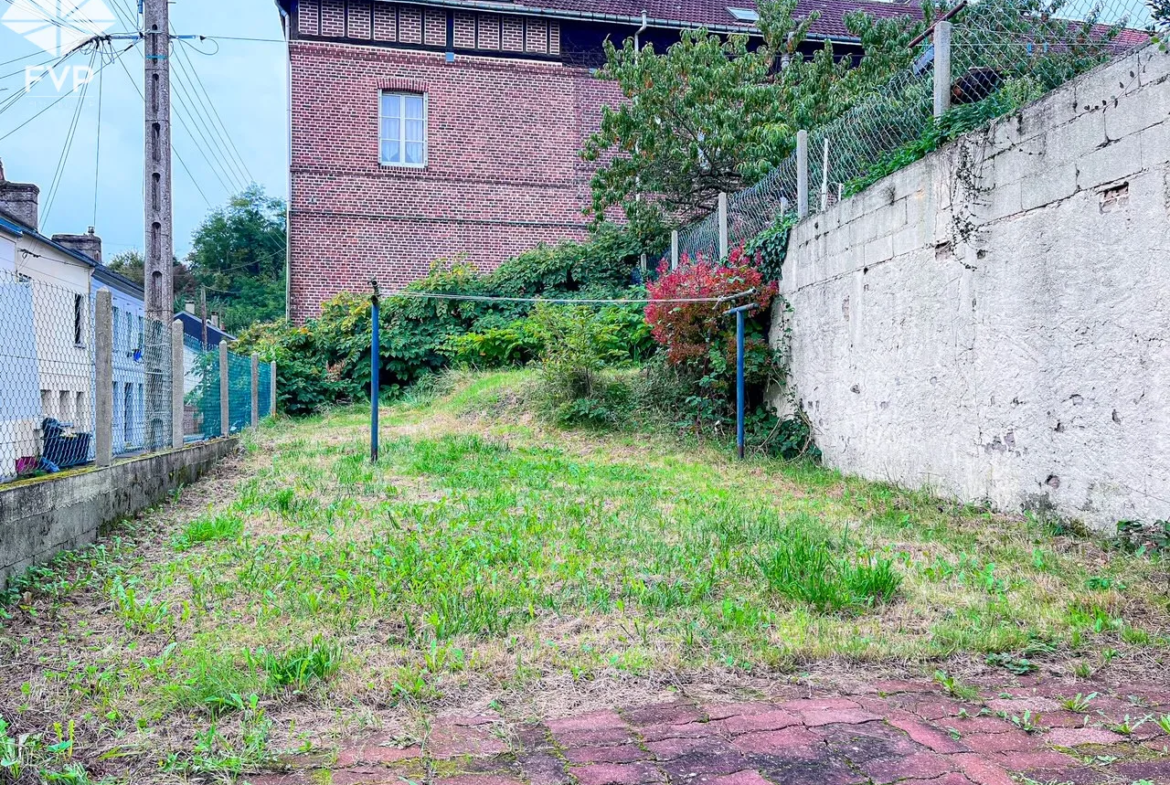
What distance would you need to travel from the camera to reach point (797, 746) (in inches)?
92.4

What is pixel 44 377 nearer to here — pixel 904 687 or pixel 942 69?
pixel 904 687

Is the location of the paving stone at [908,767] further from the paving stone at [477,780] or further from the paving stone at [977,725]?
the paving stone at [477,780]

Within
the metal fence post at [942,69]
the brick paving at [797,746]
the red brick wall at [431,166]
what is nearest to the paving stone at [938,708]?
the brick paving at [797,746]

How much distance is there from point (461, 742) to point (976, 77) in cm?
612

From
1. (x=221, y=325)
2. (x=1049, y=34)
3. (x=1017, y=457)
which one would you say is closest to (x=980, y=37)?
(x=1049, y=34)

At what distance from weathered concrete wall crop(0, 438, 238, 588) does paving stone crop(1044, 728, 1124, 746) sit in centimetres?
427

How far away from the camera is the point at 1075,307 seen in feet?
15.8

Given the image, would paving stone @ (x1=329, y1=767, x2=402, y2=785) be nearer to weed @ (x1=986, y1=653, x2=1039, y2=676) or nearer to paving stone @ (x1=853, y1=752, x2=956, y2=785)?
paving stone @ (x1=853, y1=752, x2=956, y2=785)

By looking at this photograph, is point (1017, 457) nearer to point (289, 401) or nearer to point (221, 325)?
point (289, 401)

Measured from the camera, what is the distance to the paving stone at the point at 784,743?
2.31 metres

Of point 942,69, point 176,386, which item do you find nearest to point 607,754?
point 942,69

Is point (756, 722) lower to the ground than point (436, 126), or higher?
lower

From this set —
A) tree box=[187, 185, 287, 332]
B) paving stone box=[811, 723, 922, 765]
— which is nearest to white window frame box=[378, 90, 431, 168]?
paving stone box=[811, 723, 922, 765]

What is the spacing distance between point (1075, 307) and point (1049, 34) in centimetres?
213
